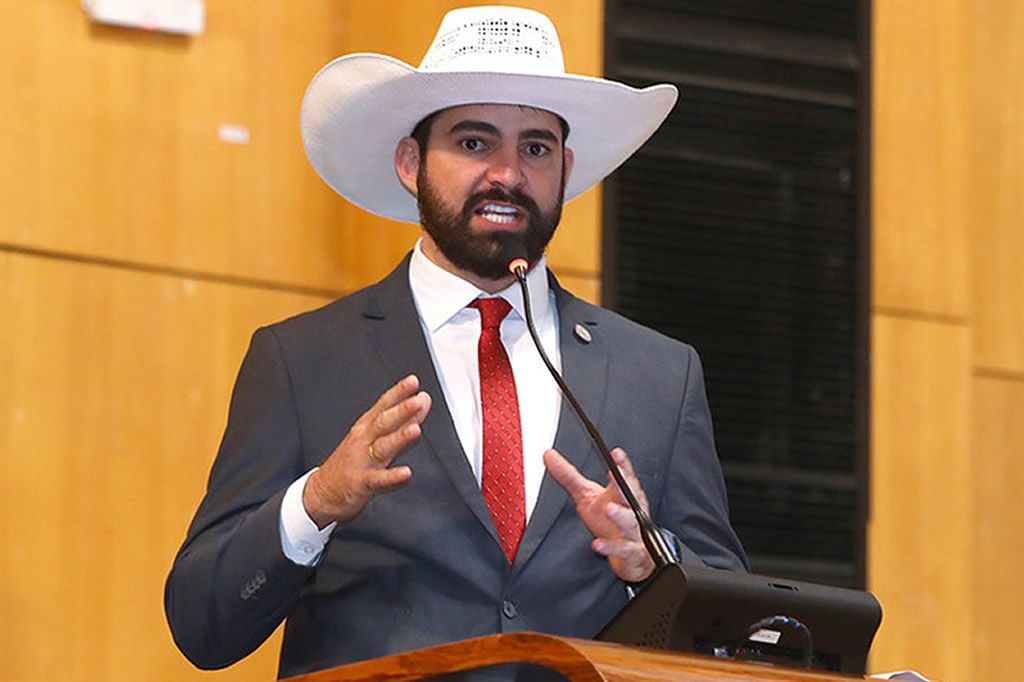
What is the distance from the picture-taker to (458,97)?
2.69 m

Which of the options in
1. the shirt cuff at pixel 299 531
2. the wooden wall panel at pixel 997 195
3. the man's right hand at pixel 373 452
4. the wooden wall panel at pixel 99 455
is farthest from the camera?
the wooden wall panel at pixel 997 195

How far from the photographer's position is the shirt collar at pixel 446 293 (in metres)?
2.65

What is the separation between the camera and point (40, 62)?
366 cm

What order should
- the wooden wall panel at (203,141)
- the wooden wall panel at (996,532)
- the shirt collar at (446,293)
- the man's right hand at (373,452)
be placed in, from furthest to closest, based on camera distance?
the wooden wall panel at (996,532) < the wooden wall panel at (203,141) < the shirt collar at (446,293) < the man's right hand at (373,452)

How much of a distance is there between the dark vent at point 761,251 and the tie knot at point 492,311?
50.3 inches

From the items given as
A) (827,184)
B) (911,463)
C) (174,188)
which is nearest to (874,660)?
(911,463)

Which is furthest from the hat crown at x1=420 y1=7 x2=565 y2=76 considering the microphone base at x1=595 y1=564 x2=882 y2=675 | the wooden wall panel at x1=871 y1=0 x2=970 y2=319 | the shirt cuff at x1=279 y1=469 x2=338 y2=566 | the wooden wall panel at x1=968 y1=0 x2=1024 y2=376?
the wooden wall panel at x1=968 y1=0 x2=1024 y2=376

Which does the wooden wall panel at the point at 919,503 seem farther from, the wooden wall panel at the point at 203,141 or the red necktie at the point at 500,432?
the red necktie at the point at 500,432

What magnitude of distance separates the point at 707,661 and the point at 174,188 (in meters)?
2.31

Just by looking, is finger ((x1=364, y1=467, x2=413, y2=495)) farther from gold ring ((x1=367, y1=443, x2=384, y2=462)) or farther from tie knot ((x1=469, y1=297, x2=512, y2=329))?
tie knot ((x1=469, y1=297, x2=512, y2=329))

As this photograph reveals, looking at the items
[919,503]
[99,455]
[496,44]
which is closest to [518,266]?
[496,44]

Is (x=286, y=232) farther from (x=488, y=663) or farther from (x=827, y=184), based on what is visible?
(x=488, y=663)

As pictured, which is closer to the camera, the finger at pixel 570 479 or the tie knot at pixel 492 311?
the finger at pixel 570 479

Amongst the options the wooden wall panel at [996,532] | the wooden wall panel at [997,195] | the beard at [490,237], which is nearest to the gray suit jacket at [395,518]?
the beard at [490,237]
